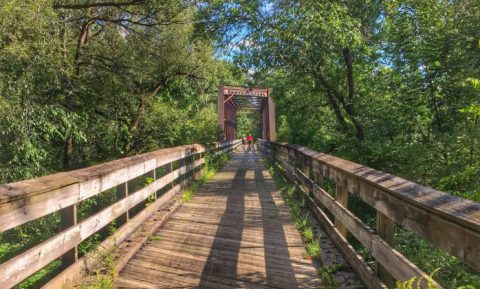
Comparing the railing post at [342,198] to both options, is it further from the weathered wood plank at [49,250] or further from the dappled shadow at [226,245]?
the weathered wood plank at [49,250]

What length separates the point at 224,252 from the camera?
153 inches

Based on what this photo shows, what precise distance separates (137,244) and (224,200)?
2813mm

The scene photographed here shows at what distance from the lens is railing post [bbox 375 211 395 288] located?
253 centimetres

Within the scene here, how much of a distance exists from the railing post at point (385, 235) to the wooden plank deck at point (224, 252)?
64 cm

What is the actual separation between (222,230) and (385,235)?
8.05 feet

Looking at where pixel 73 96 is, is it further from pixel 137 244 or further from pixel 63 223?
pixel 63 223

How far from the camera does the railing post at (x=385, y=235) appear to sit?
8.32 ft

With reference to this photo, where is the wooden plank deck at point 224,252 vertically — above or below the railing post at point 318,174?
below

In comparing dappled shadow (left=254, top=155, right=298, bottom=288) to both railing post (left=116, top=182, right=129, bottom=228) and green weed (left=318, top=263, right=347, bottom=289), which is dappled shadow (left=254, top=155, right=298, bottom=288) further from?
railing post (left=116, top=182, right=129, bottom=228)

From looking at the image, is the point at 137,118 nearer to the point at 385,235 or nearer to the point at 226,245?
the point at 226,245

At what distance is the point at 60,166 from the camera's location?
10.0 meters

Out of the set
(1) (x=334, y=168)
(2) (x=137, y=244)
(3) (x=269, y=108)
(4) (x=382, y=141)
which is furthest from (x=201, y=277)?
(3) (x=269, y=108)

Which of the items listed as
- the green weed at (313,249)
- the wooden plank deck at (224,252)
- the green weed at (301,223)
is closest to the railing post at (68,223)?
the wooden plank deck at (224,252)

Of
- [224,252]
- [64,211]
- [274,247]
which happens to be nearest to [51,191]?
[64,211]
